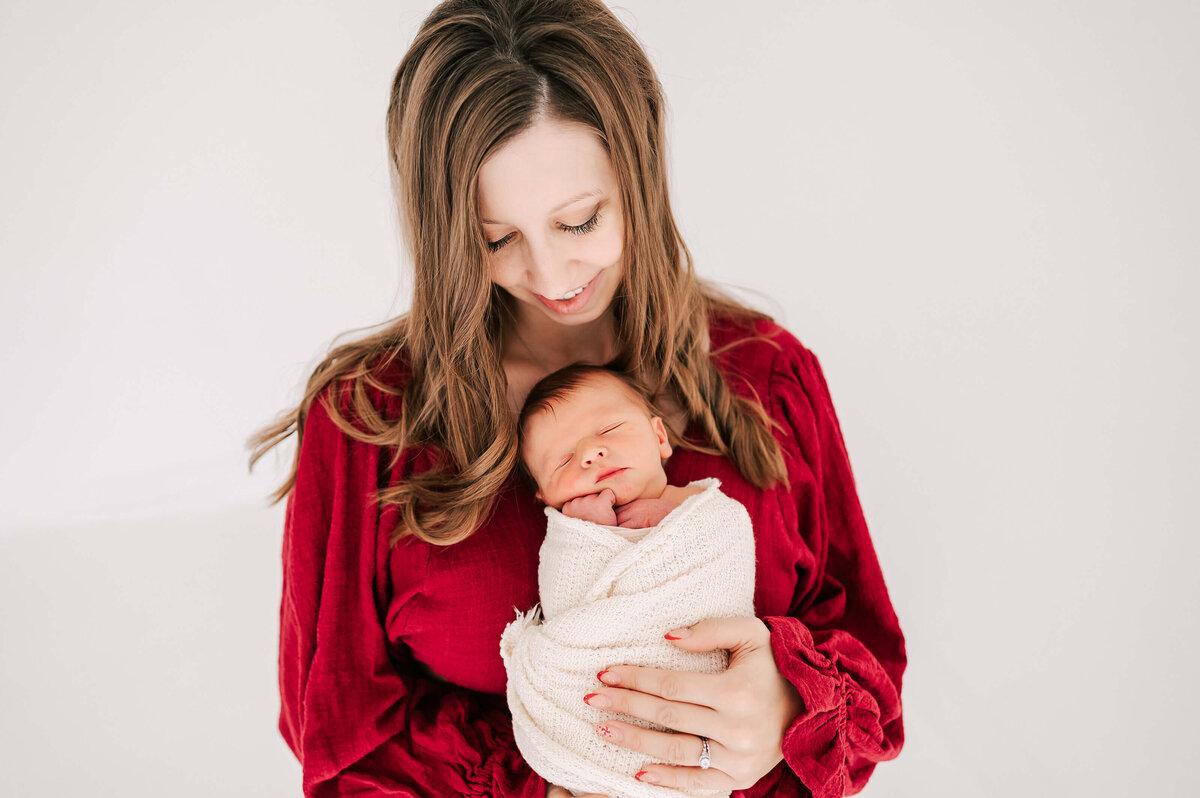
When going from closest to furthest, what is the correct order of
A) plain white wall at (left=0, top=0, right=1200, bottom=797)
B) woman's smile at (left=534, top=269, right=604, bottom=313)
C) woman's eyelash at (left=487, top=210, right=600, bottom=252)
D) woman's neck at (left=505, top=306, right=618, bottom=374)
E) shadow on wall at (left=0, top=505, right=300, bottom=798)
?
woman's eyelash at (left=487, top=210, right=600, bottom=252)
woman's smile at (left=534, top=269, right=604, bottom=313)
woman's neck at (left=505, top=306, right=618, bottom=374)
plain white wall at (left=0, top=0, right=1200, bottom=797)
shadow on wall at (left=0, top=505, right=300, bottom=798)

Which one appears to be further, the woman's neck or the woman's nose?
the woman's neck

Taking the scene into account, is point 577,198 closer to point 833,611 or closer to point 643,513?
point 643,513

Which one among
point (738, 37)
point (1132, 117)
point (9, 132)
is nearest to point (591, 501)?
point (738, 37)

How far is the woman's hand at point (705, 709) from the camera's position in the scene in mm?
1329

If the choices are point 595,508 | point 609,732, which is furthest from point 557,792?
point 595,508

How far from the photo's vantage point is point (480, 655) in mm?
1539

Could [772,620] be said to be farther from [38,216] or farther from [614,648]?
[38,216]

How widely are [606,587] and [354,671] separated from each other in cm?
48

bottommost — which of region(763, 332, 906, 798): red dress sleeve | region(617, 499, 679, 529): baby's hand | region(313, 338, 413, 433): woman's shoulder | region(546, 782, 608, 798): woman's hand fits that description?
region(546, 782, 608, 798): woman's hand

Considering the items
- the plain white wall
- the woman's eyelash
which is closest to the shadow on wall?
the plain white wall

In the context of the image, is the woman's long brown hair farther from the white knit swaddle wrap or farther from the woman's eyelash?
the white knit swaddle wrap

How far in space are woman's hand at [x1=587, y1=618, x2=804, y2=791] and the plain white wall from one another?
3.38ft

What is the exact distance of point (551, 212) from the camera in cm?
139

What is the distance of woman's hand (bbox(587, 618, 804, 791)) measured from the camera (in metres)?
→ 1.33
